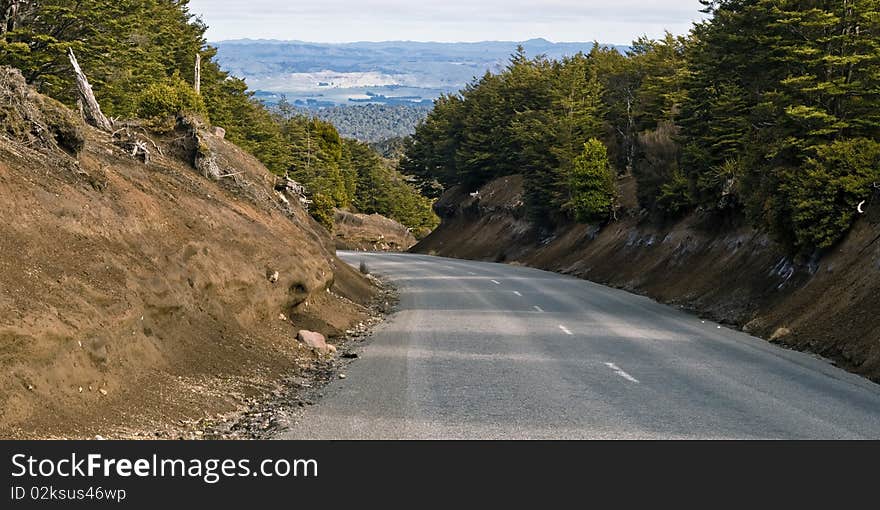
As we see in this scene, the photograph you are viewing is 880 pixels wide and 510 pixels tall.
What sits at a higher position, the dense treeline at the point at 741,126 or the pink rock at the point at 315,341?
the dense treeline at the point at 741,126

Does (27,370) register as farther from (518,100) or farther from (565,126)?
(518,100)

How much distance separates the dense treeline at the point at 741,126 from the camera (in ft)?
78.4

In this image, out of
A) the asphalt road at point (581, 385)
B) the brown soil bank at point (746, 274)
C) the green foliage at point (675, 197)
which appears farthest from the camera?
the green foliage at point (675, 197)

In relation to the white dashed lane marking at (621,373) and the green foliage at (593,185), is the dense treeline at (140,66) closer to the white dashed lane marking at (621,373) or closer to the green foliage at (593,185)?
the white dashed lane marking at (621,373)

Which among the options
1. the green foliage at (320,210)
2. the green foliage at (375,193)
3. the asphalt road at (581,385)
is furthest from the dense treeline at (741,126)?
the green foliage at (375,193)

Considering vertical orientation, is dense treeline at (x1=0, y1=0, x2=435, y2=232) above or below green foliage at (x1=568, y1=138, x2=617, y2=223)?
above

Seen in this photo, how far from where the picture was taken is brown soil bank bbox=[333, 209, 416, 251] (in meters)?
91.3

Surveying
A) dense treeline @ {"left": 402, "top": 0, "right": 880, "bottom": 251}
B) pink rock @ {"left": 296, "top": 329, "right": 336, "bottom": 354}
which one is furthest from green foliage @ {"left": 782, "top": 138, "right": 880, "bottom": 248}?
pink rock @ {"left": 296, "top": 329, "right": 336, "bottom": 354}

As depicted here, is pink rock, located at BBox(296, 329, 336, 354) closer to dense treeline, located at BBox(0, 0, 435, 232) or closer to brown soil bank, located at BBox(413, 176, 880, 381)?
brown soil bank, located at BBox(413, 176, 880, 381)

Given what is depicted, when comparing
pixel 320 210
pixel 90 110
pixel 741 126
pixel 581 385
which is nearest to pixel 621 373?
pixel 581 385

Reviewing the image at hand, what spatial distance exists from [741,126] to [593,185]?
18.7 m

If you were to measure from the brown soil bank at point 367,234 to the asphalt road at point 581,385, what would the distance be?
65.2m

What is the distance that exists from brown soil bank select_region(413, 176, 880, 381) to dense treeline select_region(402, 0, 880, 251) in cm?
109
